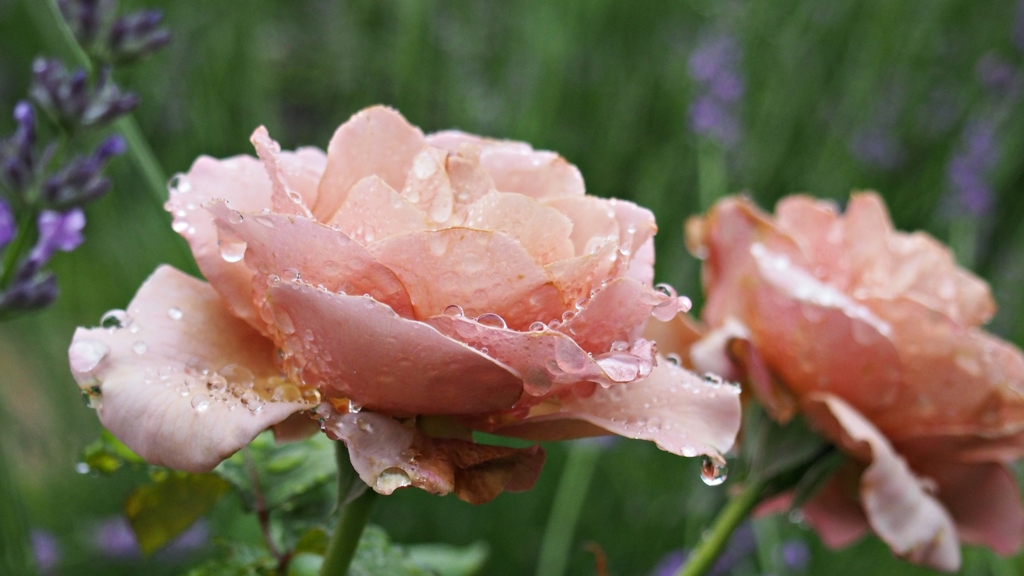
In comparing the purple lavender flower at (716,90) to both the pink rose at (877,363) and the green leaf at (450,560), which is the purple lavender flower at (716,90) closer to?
the pink rose at (877,363)

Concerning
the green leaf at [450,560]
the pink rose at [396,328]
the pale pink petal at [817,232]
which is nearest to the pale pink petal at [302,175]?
the pink rose at [396,328]

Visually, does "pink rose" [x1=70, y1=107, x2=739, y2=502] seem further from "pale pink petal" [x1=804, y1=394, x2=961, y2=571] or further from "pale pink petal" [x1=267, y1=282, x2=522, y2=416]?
"pale pink petal" [x1=804, y1=394, x2=961, y2=571]

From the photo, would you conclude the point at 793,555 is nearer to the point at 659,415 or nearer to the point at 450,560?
the point at 450,560

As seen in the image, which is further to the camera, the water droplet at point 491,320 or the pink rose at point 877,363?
the pink rose at point 877,363

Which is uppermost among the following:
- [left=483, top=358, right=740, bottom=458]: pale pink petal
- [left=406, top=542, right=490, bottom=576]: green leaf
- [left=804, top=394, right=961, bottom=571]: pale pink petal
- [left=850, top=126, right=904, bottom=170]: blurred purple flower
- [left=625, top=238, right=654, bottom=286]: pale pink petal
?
[left=625, top=238, right=654, bottom=286]: pale pink petal

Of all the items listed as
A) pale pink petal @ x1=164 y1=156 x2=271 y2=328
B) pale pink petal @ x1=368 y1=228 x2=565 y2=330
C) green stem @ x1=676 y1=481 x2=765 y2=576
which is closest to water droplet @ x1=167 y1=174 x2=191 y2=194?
pale pink petal @ x1=164 y1=156 x2=271 y2=328

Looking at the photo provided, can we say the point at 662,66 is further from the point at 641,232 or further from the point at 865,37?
the point at 641,232
